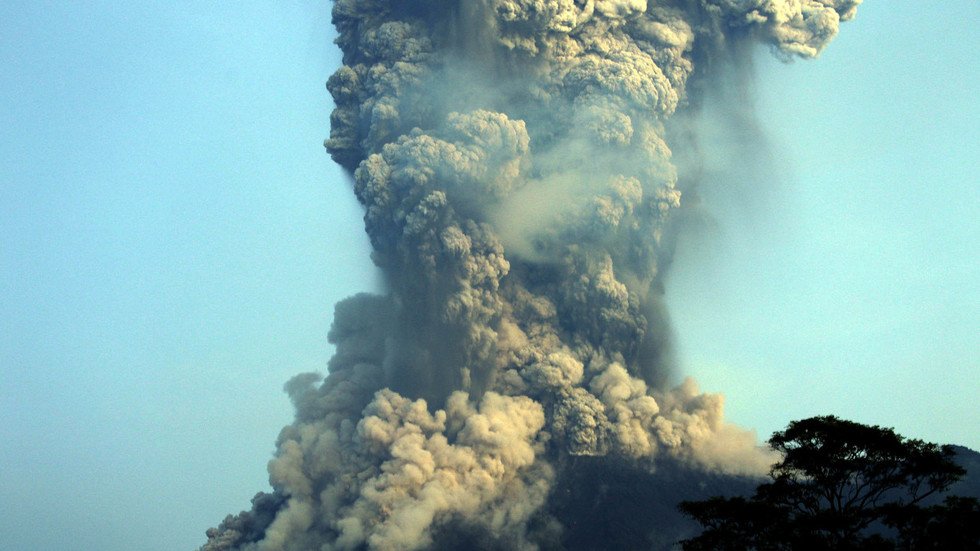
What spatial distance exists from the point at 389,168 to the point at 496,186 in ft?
19.2

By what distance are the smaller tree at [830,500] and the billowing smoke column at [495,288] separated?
2907 cm

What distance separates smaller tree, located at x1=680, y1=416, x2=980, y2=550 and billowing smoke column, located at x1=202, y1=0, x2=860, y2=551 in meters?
29.1

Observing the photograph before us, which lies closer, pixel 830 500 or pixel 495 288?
pixel 830 500

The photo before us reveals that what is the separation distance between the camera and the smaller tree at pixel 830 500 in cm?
4062

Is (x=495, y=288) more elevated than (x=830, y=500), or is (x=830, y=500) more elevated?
(x=495, y=288)

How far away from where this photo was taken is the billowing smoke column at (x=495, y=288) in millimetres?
Result: 74375

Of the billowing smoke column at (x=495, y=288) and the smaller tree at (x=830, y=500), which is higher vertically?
the billowing smoke column at (x=495, y=288)

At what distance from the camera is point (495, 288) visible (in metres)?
76.9

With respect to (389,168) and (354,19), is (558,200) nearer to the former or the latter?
(389,168)

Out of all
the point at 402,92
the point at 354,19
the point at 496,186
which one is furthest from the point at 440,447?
the point at 354,19

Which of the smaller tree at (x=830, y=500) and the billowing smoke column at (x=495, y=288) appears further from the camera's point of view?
the billowing smoke column at (x=495, y=288)

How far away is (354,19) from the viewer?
8162 cm

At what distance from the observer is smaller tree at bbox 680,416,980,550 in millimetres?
40625

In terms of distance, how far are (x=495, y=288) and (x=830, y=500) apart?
35468 millimetres
